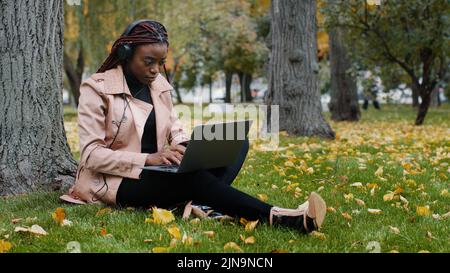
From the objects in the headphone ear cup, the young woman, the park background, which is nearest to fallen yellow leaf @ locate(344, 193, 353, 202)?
the park background

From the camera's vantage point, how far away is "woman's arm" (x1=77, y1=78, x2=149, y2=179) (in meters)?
4.15

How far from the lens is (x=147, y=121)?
14.6 ft

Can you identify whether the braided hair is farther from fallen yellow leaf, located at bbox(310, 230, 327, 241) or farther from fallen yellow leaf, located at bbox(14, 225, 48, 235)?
fallen yellow leaf, located at bbox(310, 230, 327, 241)

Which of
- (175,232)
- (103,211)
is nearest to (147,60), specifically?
(103,211)

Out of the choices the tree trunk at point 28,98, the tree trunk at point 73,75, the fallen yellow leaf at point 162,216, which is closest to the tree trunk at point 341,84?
the tree trunk at point 73,75

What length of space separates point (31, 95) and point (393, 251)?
124 inches

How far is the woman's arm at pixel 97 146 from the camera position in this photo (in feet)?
13.6

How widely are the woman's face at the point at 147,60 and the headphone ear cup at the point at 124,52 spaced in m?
0.04

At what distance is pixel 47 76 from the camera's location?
17.3ft

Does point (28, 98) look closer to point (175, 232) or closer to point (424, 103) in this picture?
point (175, 232)

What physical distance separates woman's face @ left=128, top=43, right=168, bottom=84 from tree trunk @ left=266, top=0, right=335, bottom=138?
650cm

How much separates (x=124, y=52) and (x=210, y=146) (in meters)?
0.91

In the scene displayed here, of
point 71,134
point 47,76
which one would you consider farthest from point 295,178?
point 71,134

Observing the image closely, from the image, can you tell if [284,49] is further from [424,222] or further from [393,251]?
[393,251]
